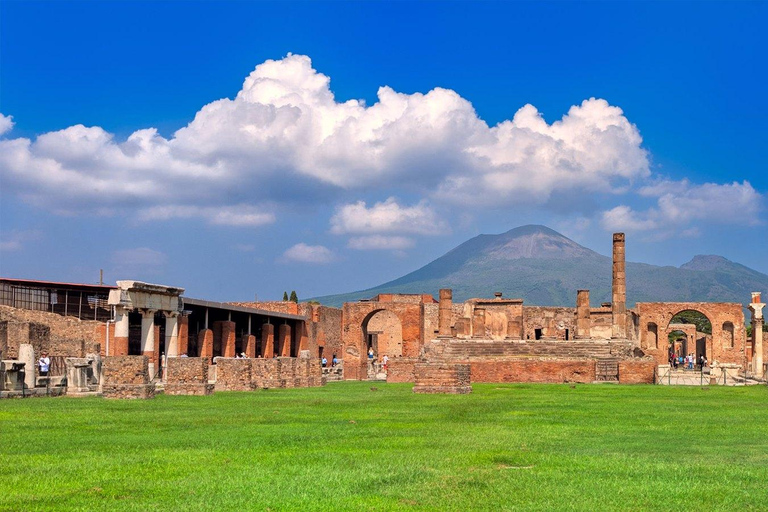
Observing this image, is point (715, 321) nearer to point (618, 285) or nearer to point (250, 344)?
point (618, 285)

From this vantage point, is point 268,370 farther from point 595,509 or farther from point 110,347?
point 595,509

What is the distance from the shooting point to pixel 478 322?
149 feet

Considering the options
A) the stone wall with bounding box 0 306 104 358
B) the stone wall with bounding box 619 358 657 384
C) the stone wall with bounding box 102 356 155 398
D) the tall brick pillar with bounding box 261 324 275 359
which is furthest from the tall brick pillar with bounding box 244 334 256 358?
the stone wall with bounding box 102 356 155 398

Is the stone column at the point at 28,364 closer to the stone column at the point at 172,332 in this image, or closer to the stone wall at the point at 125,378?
the stone wall at the point at 125,378

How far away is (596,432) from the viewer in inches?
470

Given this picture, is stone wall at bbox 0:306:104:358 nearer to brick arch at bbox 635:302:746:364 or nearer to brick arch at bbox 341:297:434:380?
brick arch at bbox 341:297:434:380

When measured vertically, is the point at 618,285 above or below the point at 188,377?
above

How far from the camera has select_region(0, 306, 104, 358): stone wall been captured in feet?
91.8

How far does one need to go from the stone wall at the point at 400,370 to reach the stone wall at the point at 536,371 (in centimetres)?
237

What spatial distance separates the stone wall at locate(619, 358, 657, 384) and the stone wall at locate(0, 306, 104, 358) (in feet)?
59.1

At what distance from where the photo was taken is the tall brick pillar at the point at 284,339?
166 ft

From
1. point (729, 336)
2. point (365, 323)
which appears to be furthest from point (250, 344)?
point (729, 336)

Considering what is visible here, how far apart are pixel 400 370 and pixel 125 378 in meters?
13.1

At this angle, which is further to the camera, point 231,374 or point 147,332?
point 147,332
